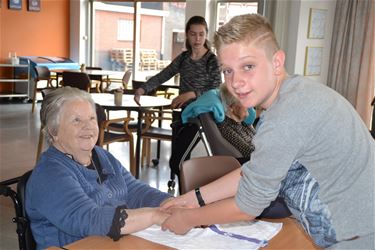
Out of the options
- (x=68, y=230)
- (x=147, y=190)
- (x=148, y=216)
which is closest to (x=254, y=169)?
(x=148, y=216)

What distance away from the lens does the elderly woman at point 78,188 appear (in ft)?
5.11

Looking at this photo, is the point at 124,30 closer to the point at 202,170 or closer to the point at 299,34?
the point at 299,34

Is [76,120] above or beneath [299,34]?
beneath

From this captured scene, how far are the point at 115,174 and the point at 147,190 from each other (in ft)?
0.51

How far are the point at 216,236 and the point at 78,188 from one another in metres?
0.52

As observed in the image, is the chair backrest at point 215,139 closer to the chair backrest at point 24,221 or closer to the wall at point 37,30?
the chair backrest at point 24,221

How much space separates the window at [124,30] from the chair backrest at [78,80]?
10.5ft

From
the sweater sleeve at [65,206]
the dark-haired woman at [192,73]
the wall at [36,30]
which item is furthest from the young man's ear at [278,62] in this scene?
the wall at [36,30]

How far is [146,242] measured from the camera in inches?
58.6

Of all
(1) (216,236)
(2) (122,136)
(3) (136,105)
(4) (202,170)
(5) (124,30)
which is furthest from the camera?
(5) (124,30)

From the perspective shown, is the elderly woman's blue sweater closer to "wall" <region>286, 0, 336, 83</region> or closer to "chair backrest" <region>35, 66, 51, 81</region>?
"wall" <region>286, 0, 336, 83</region>

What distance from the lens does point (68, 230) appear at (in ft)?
5.14

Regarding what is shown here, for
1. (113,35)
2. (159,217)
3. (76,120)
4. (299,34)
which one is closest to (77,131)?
(76,120)

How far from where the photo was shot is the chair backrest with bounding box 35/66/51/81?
843cm
